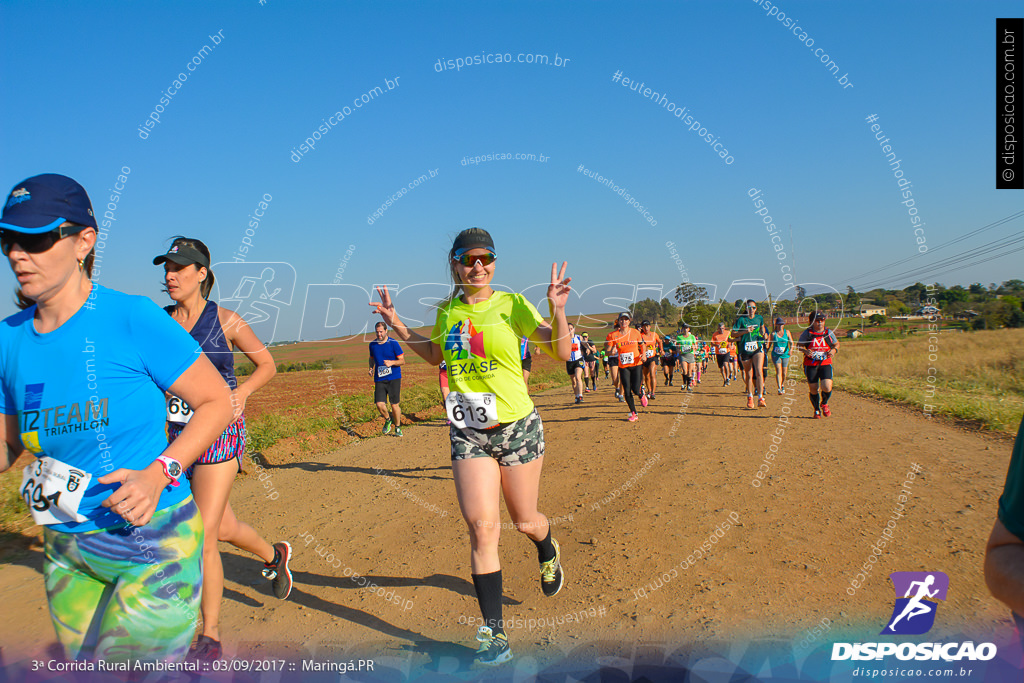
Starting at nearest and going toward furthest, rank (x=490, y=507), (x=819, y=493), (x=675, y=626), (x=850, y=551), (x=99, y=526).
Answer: (x=99, y=526) → (x=490, y=507) → (x=675, y=626) → (x=850, y=551) → (x=819, y=493)

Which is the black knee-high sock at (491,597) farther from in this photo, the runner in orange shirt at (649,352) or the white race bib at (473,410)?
the runner in orange shirt at (649,352)

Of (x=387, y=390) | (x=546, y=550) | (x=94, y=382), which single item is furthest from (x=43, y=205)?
(x=387, y=390)

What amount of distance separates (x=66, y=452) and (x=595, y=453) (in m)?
6.99

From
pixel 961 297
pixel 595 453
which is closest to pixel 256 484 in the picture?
pixel 595 453

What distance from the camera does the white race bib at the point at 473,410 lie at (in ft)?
10.6

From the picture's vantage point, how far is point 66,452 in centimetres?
188

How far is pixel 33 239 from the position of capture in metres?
1.84

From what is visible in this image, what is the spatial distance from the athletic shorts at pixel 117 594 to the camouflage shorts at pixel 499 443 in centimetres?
160

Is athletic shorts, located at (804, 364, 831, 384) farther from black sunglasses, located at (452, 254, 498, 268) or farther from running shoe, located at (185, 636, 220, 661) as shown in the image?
running shoe, located at (185, 636, 220, 661)

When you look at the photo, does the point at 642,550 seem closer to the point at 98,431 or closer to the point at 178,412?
the point at 178,412

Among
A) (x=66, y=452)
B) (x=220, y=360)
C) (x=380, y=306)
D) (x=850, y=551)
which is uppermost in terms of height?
(x=380, y=306)

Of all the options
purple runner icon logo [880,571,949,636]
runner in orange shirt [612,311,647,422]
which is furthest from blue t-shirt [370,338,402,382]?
purple runner icon logo [880,571,949,636]

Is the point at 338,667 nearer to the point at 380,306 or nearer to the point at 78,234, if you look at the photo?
the point at 380,306

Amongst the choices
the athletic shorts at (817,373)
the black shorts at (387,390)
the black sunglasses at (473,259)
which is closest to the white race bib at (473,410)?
the black sunglasses at (473,259)
